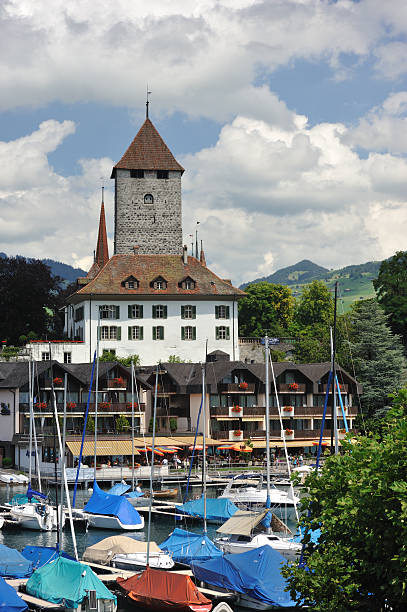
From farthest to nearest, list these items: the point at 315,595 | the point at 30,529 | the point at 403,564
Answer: the point at 30,529
the point at 315,595
the point at 403,564

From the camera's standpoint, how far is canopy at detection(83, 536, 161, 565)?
3734cm

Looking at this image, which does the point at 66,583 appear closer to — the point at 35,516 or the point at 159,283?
the point at 35,516

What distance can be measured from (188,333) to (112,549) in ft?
192

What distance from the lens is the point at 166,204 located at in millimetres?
106812

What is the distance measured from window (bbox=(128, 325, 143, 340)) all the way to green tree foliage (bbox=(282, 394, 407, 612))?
237ft

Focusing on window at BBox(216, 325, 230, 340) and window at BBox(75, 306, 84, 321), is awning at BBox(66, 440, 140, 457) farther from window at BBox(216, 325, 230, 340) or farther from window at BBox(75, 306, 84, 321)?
window at BBox(216, 325, 230, 340)

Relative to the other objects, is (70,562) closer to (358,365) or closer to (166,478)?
(166,478)

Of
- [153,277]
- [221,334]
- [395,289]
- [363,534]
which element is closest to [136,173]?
[153,277]

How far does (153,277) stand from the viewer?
96.9m

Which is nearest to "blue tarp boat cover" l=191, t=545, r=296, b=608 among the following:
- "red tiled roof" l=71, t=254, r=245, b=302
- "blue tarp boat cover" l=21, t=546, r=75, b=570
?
"blue tarp boat cover" l=21, t=546, r=75, b=570

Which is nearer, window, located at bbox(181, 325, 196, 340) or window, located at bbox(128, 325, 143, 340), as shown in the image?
window, located at bbox(128, 325, 143, 340)

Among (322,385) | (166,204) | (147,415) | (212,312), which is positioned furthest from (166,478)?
(166,204)

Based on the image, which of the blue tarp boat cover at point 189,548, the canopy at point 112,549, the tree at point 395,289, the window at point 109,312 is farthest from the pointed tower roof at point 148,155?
the canopy at point 112,549

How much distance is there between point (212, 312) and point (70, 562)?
216ft
